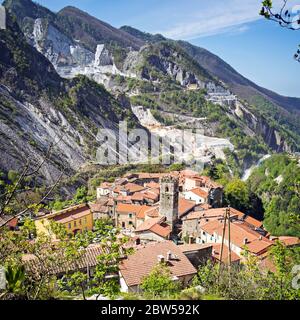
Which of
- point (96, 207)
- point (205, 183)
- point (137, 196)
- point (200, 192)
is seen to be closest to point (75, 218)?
point (96, 207)

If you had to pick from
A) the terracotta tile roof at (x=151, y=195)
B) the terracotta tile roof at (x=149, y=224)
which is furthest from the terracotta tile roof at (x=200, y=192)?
the terracotta tile roof at (x=149, y=224)

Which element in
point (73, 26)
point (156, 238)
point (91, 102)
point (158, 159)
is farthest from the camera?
point (73, 26)

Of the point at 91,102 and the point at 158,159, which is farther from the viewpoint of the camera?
the point at 91,102

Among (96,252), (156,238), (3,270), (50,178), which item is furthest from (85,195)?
(3,270)

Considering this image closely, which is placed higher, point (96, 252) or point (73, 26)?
point (73, 26)

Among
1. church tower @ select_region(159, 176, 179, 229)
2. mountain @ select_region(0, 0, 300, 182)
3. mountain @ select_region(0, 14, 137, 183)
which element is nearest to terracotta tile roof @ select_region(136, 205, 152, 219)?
church tower @ select_region(159, 176, 179, 229)

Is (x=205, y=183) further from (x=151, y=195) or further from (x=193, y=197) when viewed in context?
(x=151, y=195)

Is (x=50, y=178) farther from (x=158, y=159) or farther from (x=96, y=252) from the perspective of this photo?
(x=96, y=252)
